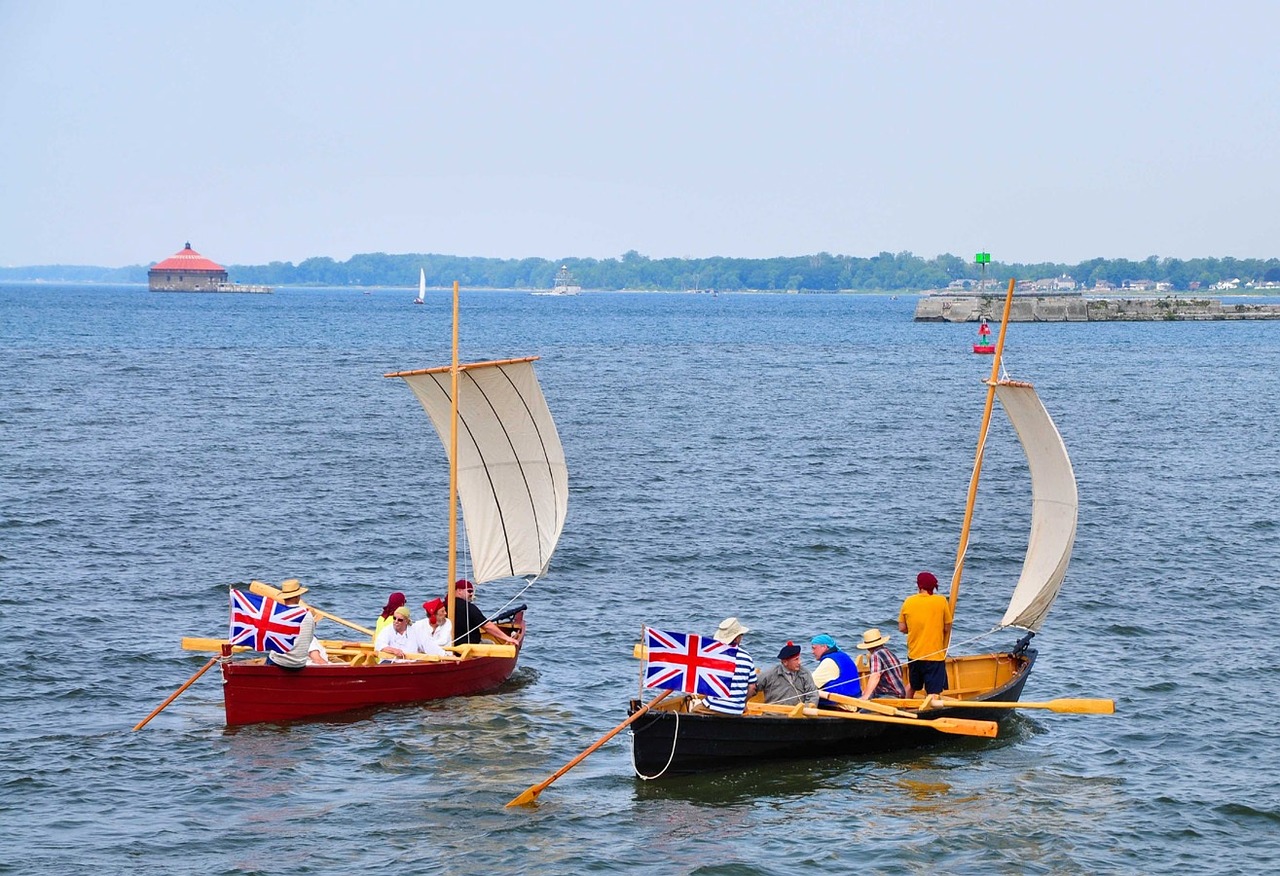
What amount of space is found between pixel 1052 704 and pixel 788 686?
3847 millimetres

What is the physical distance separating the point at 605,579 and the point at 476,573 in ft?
21.4

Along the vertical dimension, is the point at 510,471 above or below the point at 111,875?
above

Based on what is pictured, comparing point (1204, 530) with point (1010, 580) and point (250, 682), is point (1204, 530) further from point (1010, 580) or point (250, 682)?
point (250, 682)

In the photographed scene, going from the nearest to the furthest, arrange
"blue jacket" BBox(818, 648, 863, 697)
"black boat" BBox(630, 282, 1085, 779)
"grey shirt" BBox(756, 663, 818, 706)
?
1. "black boat" BBox(630, 282, 1085, 779)
2. "grey shirt" BBox(756, 663, 818, 706)
3. "blue jacket" BBox(818, 648, 863, 697)

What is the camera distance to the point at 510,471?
27312mm

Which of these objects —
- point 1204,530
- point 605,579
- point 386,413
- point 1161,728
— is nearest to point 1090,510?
point 1204,530

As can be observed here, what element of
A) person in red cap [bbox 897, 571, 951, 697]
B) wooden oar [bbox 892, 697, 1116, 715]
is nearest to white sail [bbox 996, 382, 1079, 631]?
person in red cap [bbox 897, 571, 951, 697]

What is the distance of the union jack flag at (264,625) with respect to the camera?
74.2 ft

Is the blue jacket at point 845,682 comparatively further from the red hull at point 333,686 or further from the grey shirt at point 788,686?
the red hull at point 333,686

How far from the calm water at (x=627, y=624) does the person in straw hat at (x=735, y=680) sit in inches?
49.3

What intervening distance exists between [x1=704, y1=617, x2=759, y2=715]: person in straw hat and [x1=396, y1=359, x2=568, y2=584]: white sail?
23.3ft

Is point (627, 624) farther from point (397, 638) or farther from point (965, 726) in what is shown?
point (965, 726)

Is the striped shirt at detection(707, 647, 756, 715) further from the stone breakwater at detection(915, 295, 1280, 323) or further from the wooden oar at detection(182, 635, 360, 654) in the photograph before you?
the stone breakwater at detection(915, 295, 1280, 323)

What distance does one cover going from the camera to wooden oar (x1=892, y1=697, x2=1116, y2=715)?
21.3m
